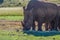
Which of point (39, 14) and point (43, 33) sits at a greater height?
point (39, 14)

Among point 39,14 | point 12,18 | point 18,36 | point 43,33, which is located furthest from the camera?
point 12,18

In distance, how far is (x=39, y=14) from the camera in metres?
4.07

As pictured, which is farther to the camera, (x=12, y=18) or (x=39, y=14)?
(x=12, y=18)

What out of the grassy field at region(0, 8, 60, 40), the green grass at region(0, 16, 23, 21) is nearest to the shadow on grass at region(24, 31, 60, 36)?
the grassy field at region(0, 8, 60, 40)

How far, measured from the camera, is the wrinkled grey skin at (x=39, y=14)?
4090mm

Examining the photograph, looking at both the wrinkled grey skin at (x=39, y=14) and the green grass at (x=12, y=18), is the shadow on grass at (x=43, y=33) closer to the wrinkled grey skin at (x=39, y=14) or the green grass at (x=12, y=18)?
the wrinkled grey skin at (x=39, y=14)

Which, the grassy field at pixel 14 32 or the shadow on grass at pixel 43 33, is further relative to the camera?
the shadow on grass at pixel 43 33

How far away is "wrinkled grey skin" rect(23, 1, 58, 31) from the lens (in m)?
4.09

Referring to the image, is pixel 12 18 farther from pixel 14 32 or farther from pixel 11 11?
pixel 14 32

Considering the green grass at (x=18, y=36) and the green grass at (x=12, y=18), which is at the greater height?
the green grass at (x=12, y=18)

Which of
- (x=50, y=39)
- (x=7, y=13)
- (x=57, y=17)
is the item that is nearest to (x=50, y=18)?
(x=57, y=17)

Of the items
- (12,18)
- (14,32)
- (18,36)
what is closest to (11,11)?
(12,18)

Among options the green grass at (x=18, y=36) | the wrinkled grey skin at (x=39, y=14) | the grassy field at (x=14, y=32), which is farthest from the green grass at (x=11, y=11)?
the green grass at (x=18, y=36)

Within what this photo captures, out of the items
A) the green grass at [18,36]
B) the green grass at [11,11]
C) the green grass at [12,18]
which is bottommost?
the green grass at [18,36]
